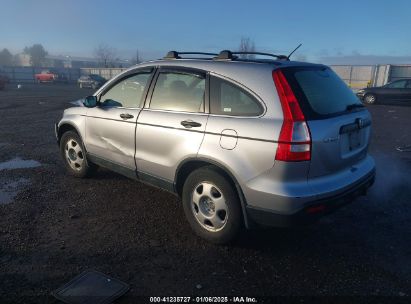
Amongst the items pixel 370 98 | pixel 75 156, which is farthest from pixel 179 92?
pixel 370 98

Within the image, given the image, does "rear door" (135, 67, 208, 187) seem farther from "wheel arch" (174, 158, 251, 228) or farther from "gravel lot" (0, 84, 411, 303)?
"gravel lot" (0, 84, 411, 303)

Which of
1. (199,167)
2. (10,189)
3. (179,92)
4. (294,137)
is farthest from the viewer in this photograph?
(10,189)

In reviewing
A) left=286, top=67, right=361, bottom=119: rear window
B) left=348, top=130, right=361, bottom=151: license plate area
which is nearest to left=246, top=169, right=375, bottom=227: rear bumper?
left=348, top=130, right=361, bottom=151: license plate area

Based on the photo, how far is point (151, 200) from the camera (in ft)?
15.8

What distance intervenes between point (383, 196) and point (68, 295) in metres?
4.31

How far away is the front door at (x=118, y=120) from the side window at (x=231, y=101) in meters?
1.13

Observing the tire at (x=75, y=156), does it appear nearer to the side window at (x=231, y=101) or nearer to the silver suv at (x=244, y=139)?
the silver suv at (x=244, y=139)

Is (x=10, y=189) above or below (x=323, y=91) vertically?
below

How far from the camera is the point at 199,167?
3.66m

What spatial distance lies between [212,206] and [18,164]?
14.8 ft

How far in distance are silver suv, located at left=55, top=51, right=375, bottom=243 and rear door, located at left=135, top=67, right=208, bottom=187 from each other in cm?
1

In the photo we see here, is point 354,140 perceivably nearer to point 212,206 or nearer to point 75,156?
point 212,206

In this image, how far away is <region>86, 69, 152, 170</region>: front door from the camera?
14.2 feet

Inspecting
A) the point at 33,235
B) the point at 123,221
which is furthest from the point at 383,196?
the point at 33,235
